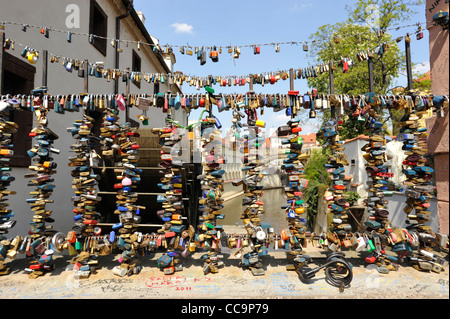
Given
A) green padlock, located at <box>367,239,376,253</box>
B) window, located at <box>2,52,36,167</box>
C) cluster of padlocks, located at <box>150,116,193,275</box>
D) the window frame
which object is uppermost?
the window frame

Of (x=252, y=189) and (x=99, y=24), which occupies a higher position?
(x=99, y=24)

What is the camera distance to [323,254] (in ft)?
17.3

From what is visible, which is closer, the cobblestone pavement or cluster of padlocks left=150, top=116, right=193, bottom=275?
the cobblestone pavement

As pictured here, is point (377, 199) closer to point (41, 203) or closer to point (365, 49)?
point (41, 203)

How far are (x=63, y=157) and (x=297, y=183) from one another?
6139 millimetres

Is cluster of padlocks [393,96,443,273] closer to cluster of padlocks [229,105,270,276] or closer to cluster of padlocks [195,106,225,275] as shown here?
cluster of padlocks [229,105,270,276]

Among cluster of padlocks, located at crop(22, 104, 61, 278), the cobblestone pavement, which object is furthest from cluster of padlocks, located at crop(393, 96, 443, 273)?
cluster of padlocks, located at crop(22, 104, 61, 278)

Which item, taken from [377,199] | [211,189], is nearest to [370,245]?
[377,199]

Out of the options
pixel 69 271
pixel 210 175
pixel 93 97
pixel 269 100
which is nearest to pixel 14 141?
pixel 93 97

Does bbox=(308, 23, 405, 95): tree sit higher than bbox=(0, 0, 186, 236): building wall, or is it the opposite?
bbox=(308, 23, 405, 95): tree

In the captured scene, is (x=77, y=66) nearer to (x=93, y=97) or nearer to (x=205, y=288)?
(x=93, y=97)

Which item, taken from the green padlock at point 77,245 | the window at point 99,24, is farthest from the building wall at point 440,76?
the window at point 99,24

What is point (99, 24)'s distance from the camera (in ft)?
29.0

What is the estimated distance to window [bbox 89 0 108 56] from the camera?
320 inches
